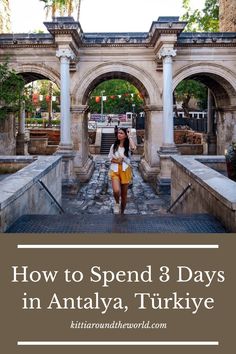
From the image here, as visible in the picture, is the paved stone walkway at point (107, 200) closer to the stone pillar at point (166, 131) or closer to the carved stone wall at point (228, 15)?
the stone pillar at point (166, 131)

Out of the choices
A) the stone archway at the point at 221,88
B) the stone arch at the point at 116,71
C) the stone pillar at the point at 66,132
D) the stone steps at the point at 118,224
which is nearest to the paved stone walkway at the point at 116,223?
the stone steps at the point at 118,224

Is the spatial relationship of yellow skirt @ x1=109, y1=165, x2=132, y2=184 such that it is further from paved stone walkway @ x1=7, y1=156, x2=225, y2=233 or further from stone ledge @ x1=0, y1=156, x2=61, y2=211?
stone ledge @ x1=0, y1=156, x2=61, y2=211

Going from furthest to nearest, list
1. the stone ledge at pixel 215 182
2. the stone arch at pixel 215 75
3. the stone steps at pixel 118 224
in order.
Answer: the stone arch at pixel 215 75
the stone steps at pixel 118 224
the stone ledge at pixel 215 182

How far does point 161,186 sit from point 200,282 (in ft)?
39.3

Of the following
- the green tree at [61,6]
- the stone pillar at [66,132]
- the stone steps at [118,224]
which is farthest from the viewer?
the green tree at [61,6]

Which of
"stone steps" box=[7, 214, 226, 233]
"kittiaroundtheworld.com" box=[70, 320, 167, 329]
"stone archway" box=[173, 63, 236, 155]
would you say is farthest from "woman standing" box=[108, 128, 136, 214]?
"stone archway" box=[173, 63, 236, 155]

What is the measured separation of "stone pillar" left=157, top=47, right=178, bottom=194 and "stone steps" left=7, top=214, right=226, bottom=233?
9154mm

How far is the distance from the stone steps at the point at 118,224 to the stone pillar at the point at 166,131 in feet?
30.0

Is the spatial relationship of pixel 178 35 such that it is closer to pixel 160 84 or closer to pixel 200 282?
pixel 160 84

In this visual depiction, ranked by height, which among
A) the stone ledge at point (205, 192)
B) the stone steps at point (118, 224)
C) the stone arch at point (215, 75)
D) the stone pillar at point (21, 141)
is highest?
the stone arch at point (215, 75)

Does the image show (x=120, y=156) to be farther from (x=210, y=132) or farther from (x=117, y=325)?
(x=210, y=132)

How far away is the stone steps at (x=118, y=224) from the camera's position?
5277 millimetres

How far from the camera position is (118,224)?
576cm

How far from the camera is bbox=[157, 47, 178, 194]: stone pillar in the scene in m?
15.3
